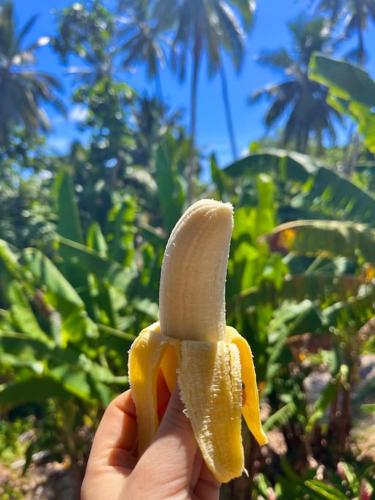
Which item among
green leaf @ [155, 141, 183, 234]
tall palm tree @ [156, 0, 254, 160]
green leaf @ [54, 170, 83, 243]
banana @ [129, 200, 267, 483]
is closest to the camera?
banana @ [129, 200, 267, 483]

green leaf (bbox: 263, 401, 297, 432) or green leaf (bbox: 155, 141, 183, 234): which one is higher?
green leaf (bbox: 155, 141, 183, 234)

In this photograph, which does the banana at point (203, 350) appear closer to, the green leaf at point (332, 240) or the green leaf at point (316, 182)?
the green leaf at point (332, 240)

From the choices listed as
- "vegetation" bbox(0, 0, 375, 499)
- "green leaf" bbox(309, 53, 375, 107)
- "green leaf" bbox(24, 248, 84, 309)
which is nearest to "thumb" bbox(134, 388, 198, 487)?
"vegetation" bbox(0, 0, 375, 499)

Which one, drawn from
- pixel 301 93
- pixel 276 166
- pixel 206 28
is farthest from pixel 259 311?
pixel 301 93

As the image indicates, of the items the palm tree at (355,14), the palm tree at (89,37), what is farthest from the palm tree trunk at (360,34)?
the palm tree at (89,37)

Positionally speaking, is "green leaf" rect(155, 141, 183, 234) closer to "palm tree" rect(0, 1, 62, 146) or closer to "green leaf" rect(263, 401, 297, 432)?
"green leaf" rect(263, 401, 297, 432)

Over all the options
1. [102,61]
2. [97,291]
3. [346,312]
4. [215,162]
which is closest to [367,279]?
[346,312]
